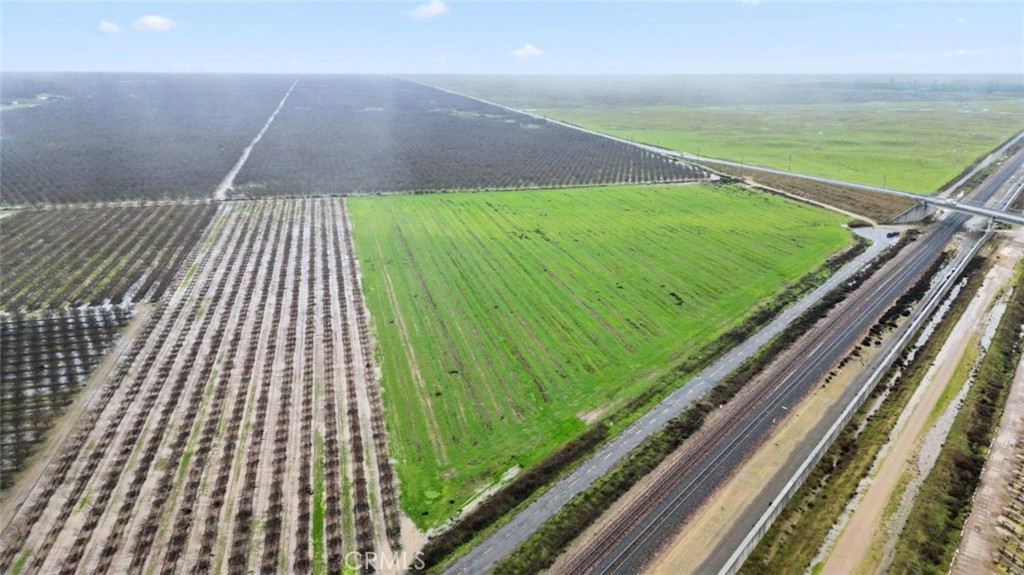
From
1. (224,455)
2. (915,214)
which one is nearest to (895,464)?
(224,455)

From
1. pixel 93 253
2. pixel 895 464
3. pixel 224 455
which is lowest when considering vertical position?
pixel 895 464

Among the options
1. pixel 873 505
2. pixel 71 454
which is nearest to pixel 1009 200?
pixel 873 505

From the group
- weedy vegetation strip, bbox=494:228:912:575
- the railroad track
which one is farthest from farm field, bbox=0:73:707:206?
weedy vegetation strip, bbox=494:228:912:575

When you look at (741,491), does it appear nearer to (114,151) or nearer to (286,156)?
(286,156)

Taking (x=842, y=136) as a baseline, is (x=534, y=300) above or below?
below

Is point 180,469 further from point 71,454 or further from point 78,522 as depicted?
point 71,454

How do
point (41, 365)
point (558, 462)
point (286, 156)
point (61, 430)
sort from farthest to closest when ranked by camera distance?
point (286, 156) → point (41, 365) → point (61, 430) → point (558, 462)

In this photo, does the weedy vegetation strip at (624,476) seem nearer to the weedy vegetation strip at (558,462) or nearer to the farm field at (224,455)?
the weedy vegetation strip at (558,462)
